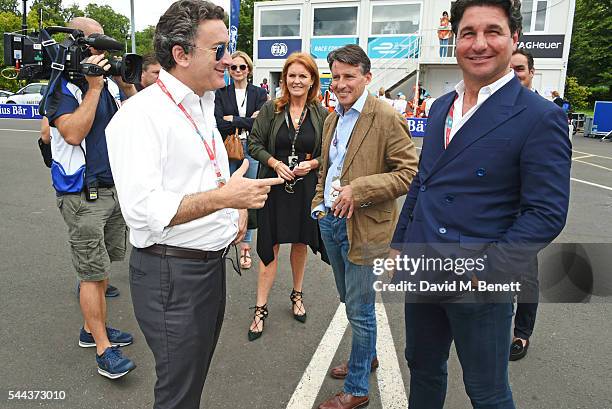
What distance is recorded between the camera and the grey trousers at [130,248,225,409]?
1.86 m

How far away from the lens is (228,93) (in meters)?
4.95

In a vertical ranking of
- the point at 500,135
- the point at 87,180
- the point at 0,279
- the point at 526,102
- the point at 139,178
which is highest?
the point at 526,102

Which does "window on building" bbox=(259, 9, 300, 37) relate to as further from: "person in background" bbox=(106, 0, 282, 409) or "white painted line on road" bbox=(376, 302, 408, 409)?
"person in background" bbox=(106, 0, 282, 409)

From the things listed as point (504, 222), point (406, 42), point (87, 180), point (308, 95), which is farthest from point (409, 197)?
point (406, 42)

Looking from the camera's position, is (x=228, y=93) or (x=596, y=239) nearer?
(x=228, y=93)

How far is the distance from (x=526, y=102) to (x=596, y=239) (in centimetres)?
517

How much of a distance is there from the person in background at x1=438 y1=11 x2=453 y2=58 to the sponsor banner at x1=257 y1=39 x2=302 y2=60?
321 inches

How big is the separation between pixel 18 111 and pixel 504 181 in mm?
23007

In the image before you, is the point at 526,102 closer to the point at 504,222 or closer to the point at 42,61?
the point at 504,222

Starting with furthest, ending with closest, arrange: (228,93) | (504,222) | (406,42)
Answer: (406,42)
(228,93)
(504,222)

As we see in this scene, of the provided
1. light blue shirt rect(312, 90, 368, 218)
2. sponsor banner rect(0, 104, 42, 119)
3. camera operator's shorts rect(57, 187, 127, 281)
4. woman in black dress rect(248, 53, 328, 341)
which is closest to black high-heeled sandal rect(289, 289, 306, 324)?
woman in black dress rect(248, 53, 328, 341)

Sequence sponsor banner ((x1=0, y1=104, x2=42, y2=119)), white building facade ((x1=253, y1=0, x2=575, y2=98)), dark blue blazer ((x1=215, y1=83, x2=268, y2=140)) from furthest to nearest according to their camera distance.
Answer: white building facade ((x1=253, y1=0, x2=575, y2=98)), sponsor banner ((x1=0, y1=104, x2=42, y2=119)), dark blue blazer ((x1=215, y1=83, x2=268, y2=140))

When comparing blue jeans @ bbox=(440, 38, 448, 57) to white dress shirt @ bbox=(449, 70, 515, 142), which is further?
blue jeans @ bbox=(440, 38, 448, 57)

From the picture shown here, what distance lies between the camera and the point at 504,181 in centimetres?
172
